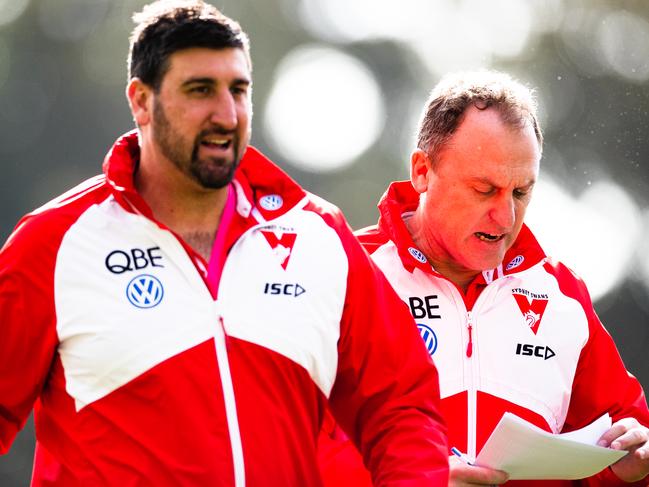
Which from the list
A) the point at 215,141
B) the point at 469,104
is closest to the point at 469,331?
the point at 469,104

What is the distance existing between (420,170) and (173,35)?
3.91ft

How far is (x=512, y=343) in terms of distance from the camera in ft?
17.8

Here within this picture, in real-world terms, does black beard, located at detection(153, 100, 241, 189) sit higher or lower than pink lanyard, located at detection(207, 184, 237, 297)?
higher

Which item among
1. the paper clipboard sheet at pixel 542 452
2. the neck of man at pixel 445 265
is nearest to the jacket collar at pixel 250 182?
the neck of man at pixel 445 265

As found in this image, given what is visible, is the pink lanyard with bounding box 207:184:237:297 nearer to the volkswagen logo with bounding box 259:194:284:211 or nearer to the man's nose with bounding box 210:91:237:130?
the volkswagen logo with bounding box 259:194:284:211

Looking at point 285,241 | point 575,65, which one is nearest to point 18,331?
point 285,241

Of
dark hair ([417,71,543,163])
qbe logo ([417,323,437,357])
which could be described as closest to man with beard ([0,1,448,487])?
qbe logo ([417,323,437,357])

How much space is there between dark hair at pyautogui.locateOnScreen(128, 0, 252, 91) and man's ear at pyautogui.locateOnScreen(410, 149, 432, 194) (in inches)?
38.0

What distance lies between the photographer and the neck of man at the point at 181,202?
4828 millimetres

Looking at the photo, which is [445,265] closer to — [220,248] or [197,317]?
[220,248]

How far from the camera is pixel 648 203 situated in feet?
61.1

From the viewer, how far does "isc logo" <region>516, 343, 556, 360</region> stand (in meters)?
5.44

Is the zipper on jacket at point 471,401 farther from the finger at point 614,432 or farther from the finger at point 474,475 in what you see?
the finger at point 614,432

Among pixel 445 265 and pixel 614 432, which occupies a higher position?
pixel 445 265
